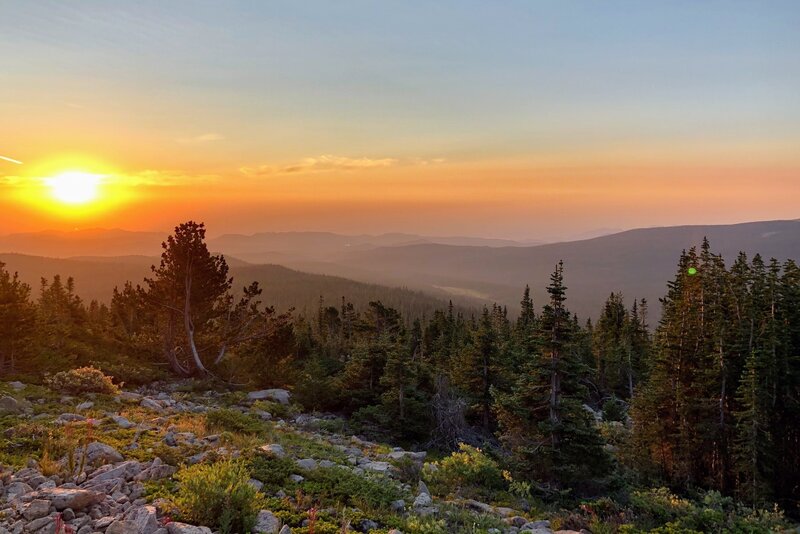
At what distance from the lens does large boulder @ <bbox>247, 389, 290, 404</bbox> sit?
76.6ft

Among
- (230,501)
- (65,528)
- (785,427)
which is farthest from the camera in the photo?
(785,427)

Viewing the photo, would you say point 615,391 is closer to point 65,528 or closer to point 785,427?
point 785,427

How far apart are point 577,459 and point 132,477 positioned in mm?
13900

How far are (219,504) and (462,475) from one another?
26.3 feet

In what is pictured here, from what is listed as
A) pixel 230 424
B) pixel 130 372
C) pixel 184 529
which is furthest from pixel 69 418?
pixel 130 372

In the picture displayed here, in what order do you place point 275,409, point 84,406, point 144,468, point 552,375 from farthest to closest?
point 275,409
point 552,375
point 84,406
point 144,468

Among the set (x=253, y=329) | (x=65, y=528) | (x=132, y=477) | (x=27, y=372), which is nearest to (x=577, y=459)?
(x=132, y=477)

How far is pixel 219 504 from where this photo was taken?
25.2 ft

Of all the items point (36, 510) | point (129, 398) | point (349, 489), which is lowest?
point (129, 398)

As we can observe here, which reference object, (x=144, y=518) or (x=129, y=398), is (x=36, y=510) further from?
(x=129, y=398)

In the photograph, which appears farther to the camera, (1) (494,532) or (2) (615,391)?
(2) (615,391)

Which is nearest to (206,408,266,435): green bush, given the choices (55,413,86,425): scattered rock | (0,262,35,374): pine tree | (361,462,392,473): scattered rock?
(55,413,86,425): scattered rock

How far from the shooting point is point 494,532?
29.1 ft

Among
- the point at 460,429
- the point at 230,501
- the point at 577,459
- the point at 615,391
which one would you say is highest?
the point at 230,501
